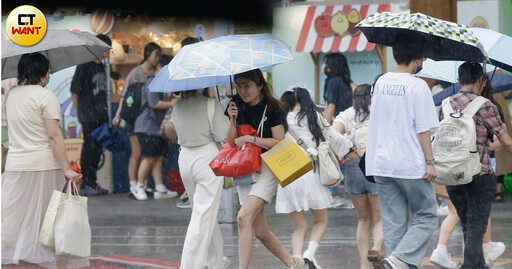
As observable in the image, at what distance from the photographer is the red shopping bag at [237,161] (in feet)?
27.3

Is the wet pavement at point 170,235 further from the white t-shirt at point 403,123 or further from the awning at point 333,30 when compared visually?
the awning at point 333,30

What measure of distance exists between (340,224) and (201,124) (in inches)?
165

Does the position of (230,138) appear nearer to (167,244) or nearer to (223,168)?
(223,168)

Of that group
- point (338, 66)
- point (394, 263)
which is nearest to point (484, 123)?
point (394, 263)

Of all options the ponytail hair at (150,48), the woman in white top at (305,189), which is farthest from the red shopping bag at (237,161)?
the ponytail hair at (150,48)

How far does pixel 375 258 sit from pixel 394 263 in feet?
5.61

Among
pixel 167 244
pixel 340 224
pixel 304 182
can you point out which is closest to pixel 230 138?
pixel 304 182

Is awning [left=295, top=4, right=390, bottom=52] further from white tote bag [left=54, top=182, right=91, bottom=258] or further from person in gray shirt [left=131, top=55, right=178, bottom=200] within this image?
white tote bag [left=54, top=182, right=91, bottom=258]

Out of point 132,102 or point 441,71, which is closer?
point 441,71

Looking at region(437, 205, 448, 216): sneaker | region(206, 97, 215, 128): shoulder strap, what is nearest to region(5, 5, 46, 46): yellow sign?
region(206, 97, 215, 128): shoulder strap

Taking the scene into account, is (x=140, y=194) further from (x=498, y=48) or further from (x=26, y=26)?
(x=498, y=48)

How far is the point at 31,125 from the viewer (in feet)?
29.8

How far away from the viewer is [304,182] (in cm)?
952

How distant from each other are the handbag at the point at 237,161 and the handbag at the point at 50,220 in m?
1.33
